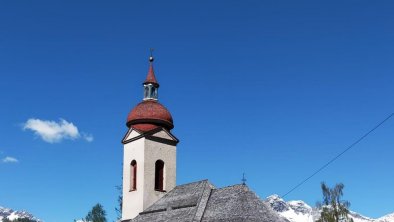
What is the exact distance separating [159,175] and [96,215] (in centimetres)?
6802

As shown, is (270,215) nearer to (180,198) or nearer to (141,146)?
(180,198)

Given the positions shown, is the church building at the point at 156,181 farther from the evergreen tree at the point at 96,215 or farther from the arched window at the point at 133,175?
the evergreen tree at the point at 96,215

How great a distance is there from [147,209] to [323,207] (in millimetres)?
28614

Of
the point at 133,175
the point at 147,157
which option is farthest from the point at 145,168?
the point at 133,175

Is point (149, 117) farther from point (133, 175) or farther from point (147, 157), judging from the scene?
point (133, 175)

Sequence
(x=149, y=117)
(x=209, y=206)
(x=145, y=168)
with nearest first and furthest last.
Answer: (x=209, y=206), (x=145, y=168), (x=149, y=117)

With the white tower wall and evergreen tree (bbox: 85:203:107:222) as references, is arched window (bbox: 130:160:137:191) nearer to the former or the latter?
the white tower wall

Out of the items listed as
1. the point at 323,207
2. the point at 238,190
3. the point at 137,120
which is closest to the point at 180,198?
the point at 238,190

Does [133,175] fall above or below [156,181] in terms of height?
above

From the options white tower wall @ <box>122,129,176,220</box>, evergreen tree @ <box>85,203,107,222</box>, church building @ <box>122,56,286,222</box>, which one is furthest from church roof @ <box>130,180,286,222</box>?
evergreen tree @ <box>85,203,107,222</box>

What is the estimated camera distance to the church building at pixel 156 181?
3756 cm

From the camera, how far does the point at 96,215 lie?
109562 mm

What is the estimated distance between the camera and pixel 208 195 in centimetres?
3850

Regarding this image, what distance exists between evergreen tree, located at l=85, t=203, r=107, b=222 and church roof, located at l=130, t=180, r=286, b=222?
6927 centimetres
